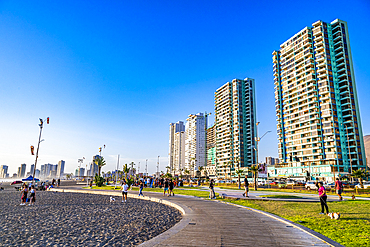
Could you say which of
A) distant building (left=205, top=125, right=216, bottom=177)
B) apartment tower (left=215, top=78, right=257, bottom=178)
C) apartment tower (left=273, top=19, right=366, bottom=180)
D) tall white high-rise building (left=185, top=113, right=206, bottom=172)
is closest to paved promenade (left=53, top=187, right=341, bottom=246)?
apartment tower (left=273, top=19, right=366, bottom=180)

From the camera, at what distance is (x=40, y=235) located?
30.2 feet

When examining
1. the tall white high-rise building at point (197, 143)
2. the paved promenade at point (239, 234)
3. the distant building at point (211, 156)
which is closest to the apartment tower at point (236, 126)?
the distant building at point (211, 156)

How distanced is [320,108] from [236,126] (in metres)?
50.0

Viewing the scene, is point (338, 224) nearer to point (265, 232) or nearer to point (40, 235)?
point (265, 232)

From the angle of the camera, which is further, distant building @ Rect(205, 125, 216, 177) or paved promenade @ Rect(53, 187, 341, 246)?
distant building @ Rect(205, 125, 216, 177)

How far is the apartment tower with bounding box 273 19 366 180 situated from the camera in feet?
246

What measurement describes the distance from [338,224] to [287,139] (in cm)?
8980

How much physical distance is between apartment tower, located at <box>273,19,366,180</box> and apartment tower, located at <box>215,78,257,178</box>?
95.6 feet

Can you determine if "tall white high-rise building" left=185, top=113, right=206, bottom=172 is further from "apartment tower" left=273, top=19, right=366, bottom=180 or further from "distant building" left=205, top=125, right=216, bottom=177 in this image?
"apartment tower" left=273, top=19, right=366, bottom=180

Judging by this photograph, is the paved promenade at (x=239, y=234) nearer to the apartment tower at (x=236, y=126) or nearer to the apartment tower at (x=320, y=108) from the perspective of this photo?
the apartment tower at (x=320, y=108)

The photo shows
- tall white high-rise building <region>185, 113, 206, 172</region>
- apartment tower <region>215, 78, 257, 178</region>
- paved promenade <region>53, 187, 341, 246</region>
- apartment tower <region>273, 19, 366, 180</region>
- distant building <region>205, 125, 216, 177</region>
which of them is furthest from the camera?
tall white high-rise building <region>185, 113, 206, 172</region>

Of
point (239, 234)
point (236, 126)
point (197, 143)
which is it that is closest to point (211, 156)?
point (197, 143)

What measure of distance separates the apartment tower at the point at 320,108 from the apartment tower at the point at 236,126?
95.6 ft

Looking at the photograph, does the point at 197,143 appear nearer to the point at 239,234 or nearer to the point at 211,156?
the point at 211,156
